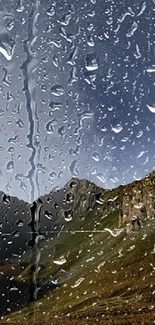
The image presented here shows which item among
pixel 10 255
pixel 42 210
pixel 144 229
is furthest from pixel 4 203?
pixel 144 229

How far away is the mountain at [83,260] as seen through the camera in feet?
9.14

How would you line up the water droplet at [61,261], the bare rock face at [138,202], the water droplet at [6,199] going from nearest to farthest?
1. the water droplet at [6,199]
2. the bare rock face at [138,202]
3. the water droplet at [61,261]

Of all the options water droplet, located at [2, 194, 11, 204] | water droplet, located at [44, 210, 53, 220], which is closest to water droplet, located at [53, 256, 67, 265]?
water droplet, located at [44, 210, 53, 220]

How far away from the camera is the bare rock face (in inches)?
122

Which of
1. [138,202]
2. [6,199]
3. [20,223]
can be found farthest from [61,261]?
[6,199]

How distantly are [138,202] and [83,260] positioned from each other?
2.65 ft

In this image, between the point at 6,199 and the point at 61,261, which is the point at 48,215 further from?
the point at 61,261

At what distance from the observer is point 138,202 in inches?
129

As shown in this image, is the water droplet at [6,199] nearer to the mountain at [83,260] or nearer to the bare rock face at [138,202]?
the mountain at [83,260]

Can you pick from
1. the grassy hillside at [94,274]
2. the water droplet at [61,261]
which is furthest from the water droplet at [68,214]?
the water droplet at [61,261]

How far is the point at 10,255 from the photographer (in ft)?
10.2

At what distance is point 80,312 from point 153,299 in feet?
1.79

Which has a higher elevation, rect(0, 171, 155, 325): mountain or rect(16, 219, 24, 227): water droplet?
rect(16, 219, 24, 227): water droplet

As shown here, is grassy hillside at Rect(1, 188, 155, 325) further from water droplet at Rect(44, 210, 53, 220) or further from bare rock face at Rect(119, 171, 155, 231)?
water droplet at Rect(44, 210, 53, 220)
